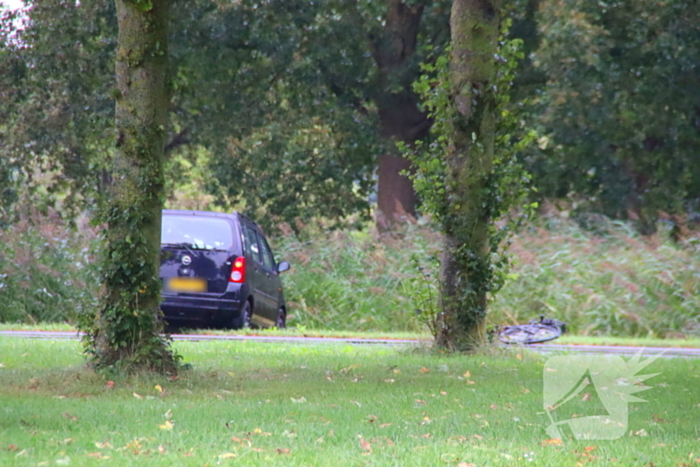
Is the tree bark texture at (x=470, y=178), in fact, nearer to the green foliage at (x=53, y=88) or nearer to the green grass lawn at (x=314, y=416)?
the green grass lawn at (x=314, y=416)

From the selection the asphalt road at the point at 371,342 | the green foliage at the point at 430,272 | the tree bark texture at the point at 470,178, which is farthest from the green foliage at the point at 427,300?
the green foliage at the point at 430,272

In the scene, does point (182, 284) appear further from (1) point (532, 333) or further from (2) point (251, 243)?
(1) point (532, 333)

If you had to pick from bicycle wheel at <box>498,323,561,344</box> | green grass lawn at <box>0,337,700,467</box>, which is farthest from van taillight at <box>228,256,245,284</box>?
green grass lawn at <box>0,337,700,467</box>

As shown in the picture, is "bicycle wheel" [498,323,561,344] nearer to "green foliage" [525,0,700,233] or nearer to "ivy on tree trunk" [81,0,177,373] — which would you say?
"ivy on tree trunk" [81,0,177,373]

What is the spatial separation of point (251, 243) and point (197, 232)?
1116 millimetres

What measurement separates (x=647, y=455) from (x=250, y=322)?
10168 millimetres

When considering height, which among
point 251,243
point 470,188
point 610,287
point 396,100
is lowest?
point 610,287

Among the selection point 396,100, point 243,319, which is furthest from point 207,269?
point 396,100

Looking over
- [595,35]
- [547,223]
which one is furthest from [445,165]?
[595,35]

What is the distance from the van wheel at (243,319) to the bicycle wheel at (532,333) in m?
3.70

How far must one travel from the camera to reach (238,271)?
14414mm

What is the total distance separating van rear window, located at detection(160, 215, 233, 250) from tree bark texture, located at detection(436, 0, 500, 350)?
420 centimetres

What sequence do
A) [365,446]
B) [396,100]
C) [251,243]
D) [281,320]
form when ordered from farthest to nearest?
[396,100], [281,320], [251,243], [365,446]

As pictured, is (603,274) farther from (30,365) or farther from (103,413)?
(103,413)
